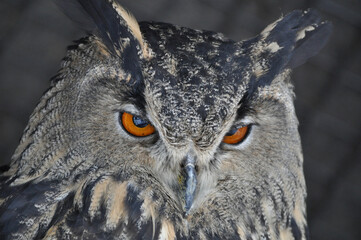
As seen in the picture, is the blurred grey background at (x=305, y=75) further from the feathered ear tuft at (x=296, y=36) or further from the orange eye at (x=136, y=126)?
the orange eye at (x=136, y=126)

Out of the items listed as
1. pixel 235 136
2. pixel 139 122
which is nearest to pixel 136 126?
pixel 139 122

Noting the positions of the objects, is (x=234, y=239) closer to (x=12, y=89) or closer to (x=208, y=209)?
(x=208, y=209)

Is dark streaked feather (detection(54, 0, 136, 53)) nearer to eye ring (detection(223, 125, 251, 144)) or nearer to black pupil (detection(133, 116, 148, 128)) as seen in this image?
black pupil (detection(133, 116, 148, 128))

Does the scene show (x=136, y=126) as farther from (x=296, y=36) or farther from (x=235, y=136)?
(x=296, y=36)

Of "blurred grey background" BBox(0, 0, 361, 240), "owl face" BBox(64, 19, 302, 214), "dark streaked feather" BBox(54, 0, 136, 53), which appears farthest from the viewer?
"blurred grey background" BBox(0, 0, 361, 240)

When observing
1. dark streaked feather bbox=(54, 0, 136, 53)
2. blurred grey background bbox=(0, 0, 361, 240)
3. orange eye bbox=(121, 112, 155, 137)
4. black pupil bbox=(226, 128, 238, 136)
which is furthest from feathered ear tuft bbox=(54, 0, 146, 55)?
blurred grey background bbox=(0, 0, 361, 240)

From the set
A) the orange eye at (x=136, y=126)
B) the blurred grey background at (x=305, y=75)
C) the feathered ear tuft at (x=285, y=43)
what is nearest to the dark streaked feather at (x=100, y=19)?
the orange eye at (x=136, y=126)
